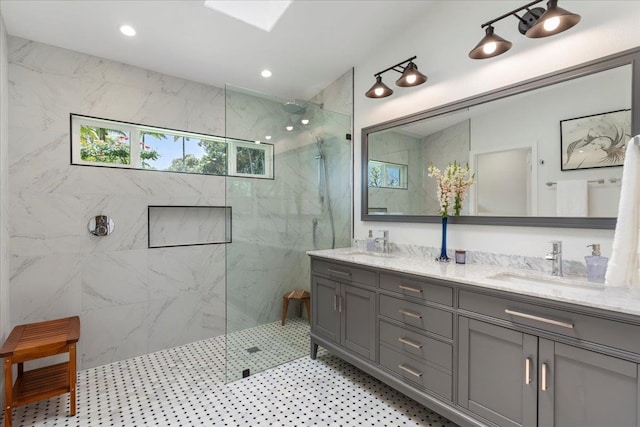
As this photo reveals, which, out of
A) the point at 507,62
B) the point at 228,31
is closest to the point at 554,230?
the point at 507,62

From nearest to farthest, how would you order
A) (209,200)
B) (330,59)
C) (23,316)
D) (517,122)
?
(517,122) < (23,316) < (330,59) < (209,200)

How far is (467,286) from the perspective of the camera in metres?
1.68

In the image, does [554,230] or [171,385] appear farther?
[171,385]

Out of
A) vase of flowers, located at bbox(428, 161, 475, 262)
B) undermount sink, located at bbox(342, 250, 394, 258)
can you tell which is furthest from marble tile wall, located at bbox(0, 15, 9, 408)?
vase of flowers, located at bbox(428, 161, 475, 262)

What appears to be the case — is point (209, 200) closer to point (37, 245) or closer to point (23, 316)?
point (37, 245)

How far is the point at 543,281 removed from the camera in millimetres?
1765

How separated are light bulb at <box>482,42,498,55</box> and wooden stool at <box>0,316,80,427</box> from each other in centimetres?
323

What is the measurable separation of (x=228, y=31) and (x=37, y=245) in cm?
227

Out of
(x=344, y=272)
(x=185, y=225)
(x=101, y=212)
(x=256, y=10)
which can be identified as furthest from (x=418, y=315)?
(x=101, y=212)

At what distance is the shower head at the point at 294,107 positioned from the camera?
2803 millimetres

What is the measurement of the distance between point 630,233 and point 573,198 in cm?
54

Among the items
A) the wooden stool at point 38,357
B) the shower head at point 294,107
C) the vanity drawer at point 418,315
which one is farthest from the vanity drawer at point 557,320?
the wooden stool at point 38,357

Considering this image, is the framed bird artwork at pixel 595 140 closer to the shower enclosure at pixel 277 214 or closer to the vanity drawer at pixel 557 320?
the vanity drawer at pixel 557 320

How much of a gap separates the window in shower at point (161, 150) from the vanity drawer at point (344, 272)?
910 millimetres
